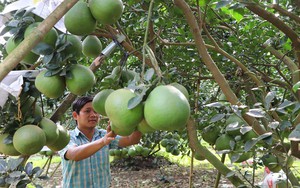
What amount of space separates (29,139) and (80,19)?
48cm

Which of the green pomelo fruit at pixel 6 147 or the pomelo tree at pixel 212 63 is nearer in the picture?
the pomelo tree at pixel 212 63

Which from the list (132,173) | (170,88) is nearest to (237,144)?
(170,88)

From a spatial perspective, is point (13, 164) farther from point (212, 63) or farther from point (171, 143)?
point (171, 143)

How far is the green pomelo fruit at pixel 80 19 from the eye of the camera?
1.25 metres

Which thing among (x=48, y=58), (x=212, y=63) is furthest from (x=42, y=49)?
(x=212, y=63)

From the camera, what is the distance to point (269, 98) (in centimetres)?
133

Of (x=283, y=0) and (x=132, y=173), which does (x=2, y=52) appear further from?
(x=132, y=173)

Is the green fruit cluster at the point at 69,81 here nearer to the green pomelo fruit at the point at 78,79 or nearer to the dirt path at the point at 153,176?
the green pomelo fruit at the point at 78,79

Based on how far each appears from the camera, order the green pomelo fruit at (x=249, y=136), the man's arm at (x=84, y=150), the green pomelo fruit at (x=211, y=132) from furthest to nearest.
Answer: the man's arm at (x=84, y=150) < the green pomelo fruit at (x=211, y=132) < the green pomelo fruit at (x=249, y=136)

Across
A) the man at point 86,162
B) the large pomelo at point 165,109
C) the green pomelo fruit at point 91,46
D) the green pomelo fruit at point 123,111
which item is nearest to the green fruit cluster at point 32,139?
the green pomelo fruit at point 91,46

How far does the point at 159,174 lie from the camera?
7.50 meters

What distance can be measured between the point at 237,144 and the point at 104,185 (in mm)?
1721

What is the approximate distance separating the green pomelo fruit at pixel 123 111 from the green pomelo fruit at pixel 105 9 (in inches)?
12.7

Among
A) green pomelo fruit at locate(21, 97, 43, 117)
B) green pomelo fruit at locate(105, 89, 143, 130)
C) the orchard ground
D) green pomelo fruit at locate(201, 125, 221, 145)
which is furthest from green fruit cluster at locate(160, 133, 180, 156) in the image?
green pomelo fruit at locate(105, 89, 143, 130)
